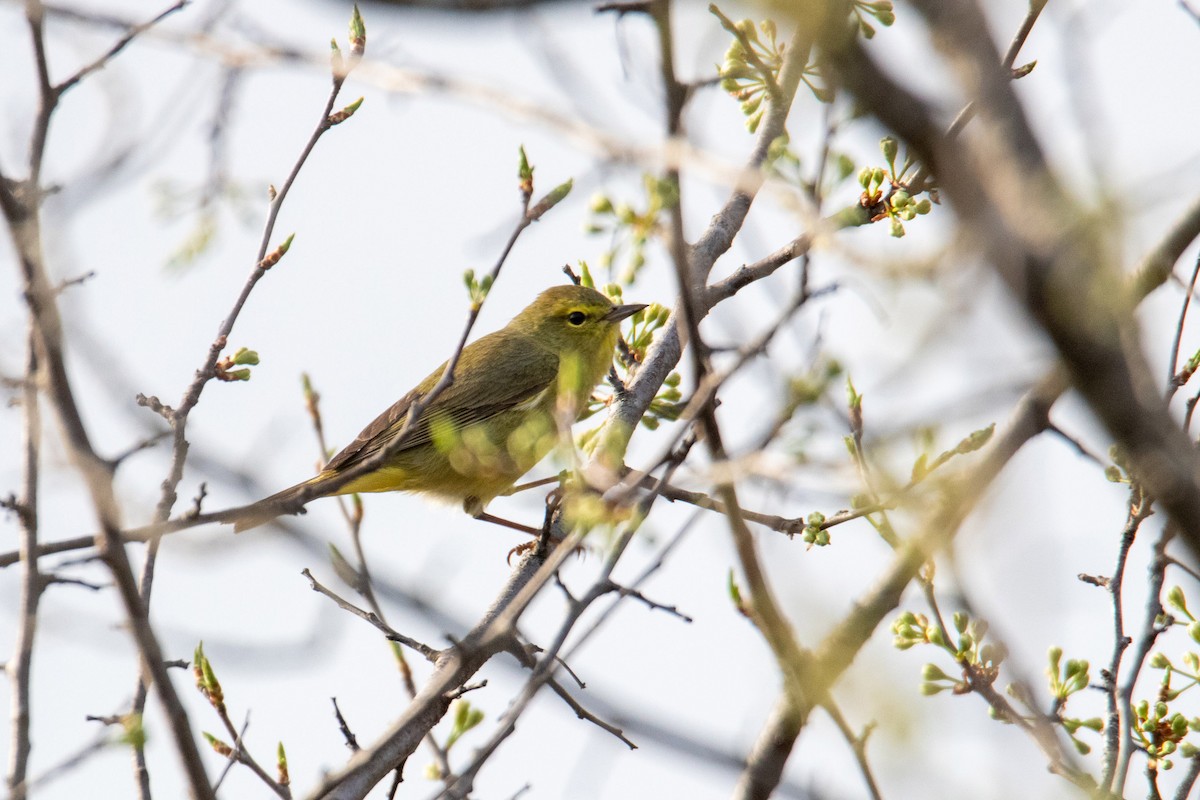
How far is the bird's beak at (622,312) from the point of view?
25.8ft

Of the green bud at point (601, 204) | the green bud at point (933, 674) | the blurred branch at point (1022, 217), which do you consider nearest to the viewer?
the blurred branch at point (1022, 217)

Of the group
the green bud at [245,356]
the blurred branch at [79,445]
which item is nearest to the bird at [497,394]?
the green bud at [245,356]

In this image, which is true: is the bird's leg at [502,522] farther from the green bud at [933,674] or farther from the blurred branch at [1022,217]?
the blurred branch at [1022,217]

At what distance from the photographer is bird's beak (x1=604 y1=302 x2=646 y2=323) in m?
7.87

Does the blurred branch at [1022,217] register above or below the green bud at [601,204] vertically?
below

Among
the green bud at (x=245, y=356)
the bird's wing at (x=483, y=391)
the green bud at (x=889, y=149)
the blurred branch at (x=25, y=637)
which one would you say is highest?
the bird's wing at (x=483, y=391)

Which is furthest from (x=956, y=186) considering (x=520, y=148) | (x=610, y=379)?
(x=610, y=379)

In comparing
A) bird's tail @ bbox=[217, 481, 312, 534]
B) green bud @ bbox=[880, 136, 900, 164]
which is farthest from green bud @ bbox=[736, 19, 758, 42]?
bird's tail @ bbox=[217, 481, 312, 534]

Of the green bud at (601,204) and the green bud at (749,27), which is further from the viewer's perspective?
the green bud at (749,27)

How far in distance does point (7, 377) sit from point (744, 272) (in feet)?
11.5

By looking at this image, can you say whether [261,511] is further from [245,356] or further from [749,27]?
[749,27]

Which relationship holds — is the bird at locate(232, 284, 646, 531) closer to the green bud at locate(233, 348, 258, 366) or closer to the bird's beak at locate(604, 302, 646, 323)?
the bird's beak at locate(604, 302, 646, 323)

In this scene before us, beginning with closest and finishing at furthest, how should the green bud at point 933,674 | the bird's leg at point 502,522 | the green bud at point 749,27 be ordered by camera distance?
the green bud at point 933,674, the green bud at point 749,27, the bird's leg at point 502,522

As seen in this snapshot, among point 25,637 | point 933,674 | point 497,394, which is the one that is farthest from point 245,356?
point 497,394
